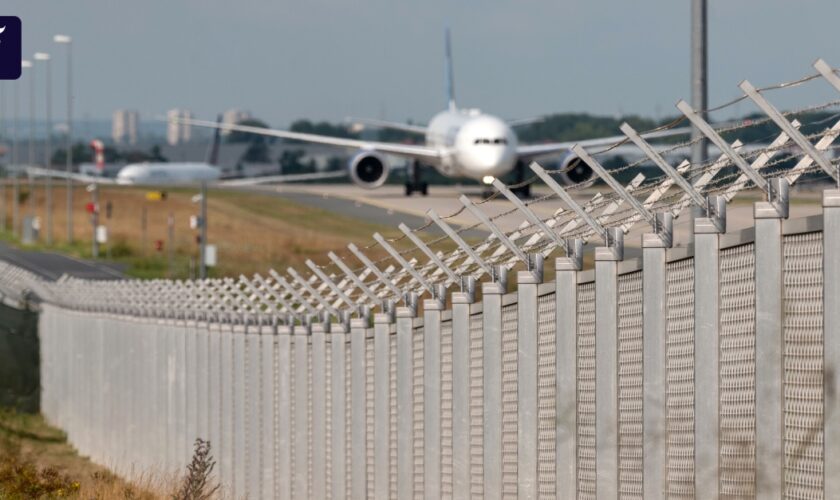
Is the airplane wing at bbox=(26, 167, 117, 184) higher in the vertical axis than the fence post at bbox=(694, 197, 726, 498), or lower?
lower

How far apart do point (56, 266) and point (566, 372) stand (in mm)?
60204

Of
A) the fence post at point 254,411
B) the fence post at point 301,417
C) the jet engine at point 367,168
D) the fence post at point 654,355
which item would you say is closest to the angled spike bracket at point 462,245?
the fence post at point 654,355

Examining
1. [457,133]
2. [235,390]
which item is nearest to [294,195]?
[457,133]

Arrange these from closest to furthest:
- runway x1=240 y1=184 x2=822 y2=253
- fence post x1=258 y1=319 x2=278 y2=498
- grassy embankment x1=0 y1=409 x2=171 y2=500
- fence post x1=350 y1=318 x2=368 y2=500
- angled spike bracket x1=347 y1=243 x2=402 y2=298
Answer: angled spike bracket x1=347 y1=243 x2=402 y2=298 < fence post x1=350 y1=318 x2=368 y2=500 < grassy embankment x1=0 y1=409 x2=171 y2=500 < fence post x1=258 y1=319 x2=278 y2=498 < runway x1=240 y1=184 x2=822 y2=253

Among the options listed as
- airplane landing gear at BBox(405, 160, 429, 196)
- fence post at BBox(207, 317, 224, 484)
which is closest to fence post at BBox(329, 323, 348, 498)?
fence post at BBox(207, 317, 224, 484)

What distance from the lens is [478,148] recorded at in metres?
76.9

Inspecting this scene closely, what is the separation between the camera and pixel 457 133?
261 feet

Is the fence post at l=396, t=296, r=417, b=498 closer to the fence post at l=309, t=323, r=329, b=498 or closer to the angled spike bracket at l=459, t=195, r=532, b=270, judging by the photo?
the fence post at l=309, t=323, r=329, b=498

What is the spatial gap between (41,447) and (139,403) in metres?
3.31

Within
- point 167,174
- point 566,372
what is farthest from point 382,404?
point 167,174

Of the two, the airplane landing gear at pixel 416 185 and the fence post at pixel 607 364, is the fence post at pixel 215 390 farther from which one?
the airplane landing gear at pixel 416 185

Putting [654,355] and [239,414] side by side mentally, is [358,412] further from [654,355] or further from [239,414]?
[654,355]

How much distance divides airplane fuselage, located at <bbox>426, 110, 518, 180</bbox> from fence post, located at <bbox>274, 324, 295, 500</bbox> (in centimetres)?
5712

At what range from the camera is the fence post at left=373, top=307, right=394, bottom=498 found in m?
14.9
